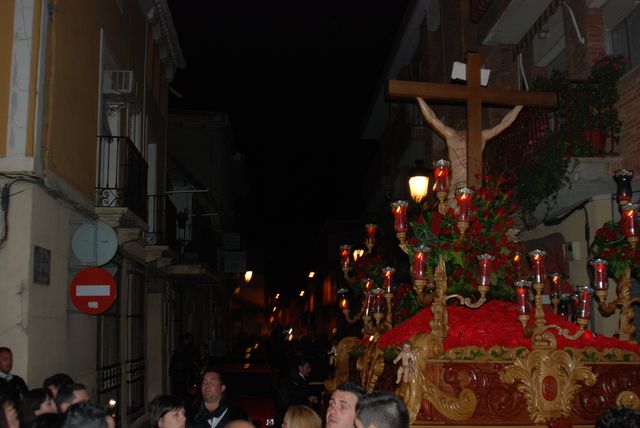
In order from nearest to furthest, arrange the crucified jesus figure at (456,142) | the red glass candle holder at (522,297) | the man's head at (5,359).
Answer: the red glass candle holder at (522,297) → the man's head at (5,359) → the crucified jesus figure at (456,142)

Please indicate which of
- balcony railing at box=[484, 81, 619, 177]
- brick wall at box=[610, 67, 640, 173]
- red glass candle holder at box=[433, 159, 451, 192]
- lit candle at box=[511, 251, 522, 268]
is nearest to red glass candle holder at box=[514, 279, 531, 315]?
lit candle at box=[511, 251, 522, 268]

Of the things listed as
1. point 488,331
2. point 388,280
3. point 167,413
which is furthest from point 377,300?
point 167,413

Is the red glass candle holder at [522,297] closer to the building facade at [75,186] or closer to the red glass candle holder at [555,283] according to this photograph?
the red glass candle holder at [555,283]

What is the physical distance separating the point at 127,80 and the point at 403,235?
8.41m

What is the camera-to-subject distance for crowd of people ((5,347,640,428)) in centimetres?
396

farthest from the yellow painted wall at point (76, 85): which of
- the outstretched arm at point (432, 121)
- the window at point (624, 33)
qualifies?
the window at point (624, 33)

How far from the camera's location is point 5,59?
9.48 m

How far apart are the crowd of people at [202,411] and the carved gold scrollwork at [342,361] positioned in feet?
2.96

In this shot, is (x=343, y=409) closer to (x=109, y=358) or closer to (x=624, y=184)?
(x=624, y=184)

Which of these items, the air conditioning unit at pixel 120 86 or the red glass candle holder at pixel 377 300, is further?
the air conditioning unit at pixel 120 86

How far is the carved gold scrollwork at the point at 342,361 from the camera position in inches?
350

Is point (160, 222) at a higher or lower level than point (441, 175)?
higher

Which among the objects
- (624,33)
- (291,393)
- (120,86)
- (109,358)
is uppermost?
(624,33)

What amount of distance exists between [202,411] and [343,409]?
2348 millimetres
